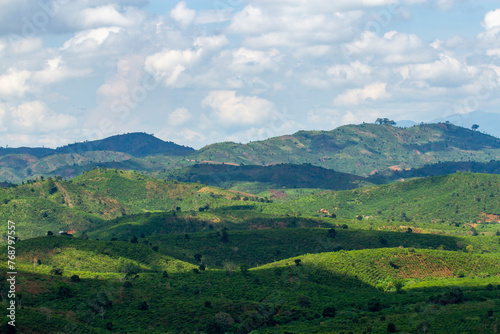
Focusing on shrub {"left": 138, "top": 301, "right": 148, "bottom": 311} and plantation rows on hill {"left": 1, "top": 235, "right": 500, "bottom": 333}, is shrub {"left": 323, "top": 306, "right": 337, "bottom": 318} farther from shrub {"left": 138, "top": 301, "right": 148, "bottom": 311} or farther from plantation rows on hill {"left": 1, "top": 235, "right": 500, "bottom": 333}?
shrub {"left": 138, "top": 301, "right": 148, "bottom": 311}

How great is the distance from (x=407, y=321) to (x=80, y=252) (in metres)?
96.7

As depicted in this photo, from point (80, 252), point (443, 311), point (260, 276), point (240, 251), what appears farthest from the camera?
point (240, 251)

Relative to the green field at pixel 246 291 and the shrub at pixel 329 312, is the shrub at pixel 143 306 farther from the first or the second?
the shrub at pixel 329 312

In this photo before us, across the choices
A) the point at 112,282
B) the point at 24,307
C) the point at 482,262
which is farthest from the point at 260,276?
the point at 482,262

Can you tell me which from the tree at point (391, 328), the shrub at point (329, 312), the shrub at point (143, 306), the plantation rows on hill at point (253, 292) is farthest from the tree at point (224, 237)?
the tree at point (391, 328)

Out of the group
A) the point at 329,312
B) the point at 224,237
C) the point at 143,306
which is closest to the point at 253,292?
the point at 329,312

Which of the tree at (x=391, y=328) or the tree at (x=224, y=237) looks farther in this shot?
the tree at (x=224, y=237)

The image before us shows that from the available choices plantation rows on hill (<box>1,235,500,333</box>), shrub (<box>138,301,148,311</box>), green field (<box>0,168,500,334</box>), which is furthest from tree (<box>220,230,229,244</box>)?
shrub (<box>138,301,148,311</box>)

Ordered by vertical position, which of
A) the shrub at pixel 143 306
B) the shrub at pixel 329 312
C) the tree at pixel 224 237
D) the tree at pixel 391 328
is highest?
the tree at pixel 224 237

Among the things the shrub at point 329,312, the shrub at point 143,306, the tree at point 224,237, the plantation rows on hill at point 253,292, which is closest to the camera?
the plantation rows on hill at point 253,292

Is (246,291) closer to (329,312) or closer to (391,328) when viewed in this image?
(329,312)

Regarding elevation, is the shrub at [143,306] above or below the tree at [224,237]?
below

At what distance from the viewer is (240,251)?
626 feet

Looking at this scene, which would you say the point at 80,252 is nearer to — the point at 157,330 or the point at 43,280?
the point at 43,280
